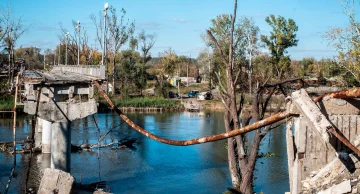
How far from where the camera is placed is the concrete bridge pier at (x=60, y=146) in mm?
19688

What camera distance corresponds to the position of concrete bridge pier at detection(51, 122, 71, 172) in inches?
775

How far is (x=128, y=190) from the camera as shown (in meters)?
19.7

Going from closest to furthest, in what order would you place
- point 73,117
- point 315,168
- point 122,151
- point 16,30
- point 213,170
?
1. point 315,168
2. point 73,117
3. point 213,170
4. point 122,151
5. point 16,30

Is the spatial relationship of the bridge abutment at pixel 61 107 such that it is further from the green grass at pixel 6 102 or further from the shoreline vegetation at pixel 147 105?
the shoreline vegetation at pixel 147 105

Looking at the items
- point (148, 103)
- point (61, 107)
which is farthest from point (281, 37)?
point (61, 107)

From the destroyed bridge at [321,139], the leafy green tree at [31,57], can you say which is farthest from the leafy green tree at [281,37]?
the destroyed bridge at [321,139]

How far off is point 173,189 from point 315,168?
41.1 ft

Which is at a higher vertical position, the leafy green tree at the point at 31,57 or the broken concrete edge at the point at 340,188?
the leafy green tree at the point at 31,57

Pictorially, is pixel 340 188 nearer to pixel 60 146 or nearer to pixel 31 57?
pixel 60 146

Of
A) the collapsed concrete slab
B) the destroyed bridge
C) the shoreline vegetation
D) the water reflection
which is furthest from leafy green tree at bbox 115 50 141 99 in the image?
the destroyed bridge

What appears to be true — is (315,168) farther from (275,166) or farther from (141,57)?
(141,57)

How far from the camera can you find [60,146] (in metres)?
19.9

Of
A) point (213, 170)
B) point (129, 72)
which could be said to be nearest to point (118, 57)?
point (129, 72)

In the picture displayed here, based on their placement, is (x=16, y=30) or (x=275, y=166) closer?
(x=275, y=166)
